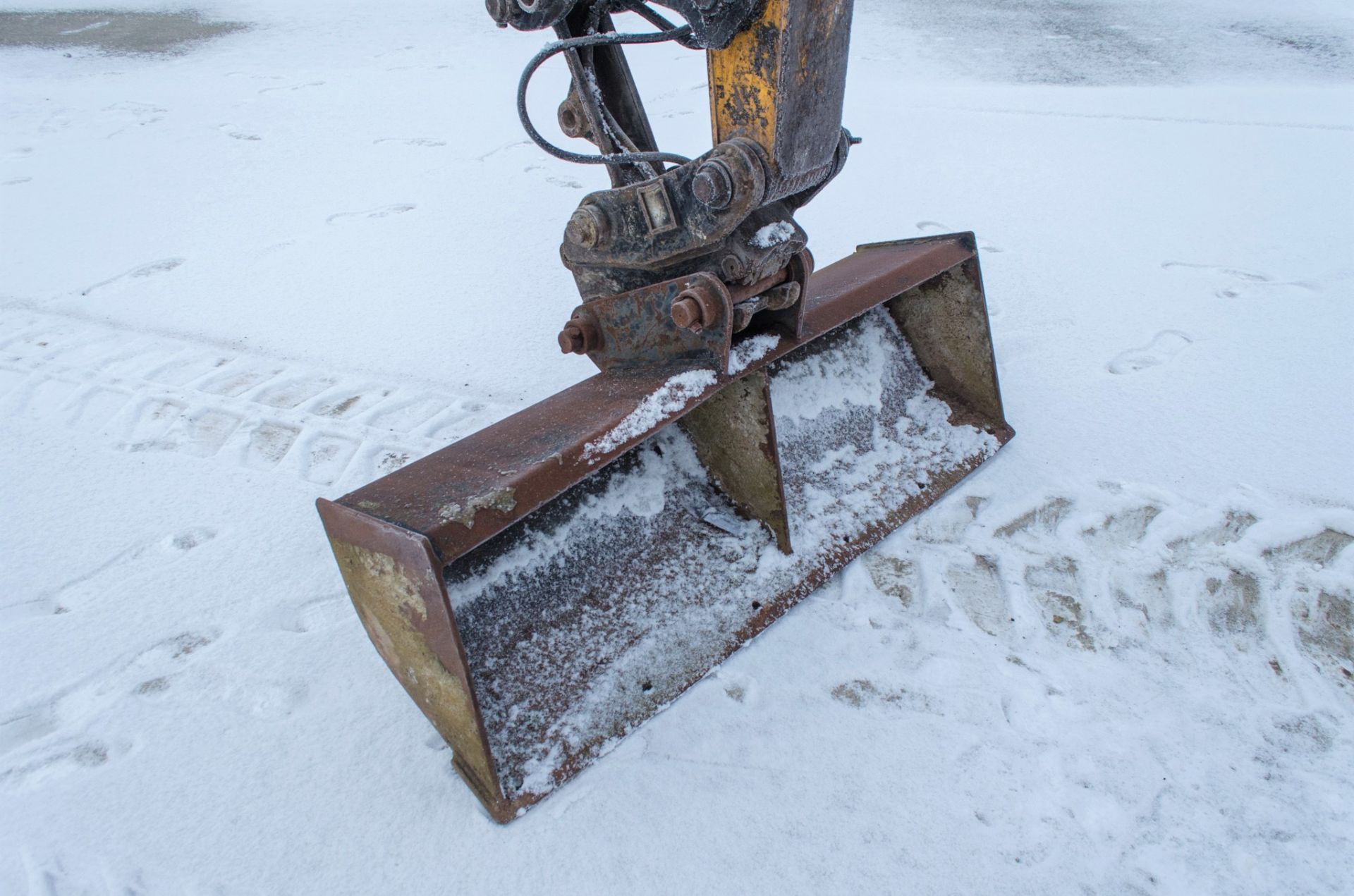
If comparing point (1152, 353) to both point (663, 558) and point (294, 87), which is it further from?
point (294, 87)

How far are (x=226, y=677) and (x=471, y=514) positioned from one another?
2.55ft

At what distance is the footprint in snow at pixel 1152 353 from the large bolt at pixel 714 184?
161 centimetres

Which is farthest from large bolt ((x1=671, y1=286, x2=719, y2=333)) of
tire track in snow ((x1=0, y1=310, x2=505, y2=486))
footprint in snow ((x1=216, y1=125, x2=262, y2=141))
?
footprint in snow ((x1=216, y1=125, x2=262, y2=141))

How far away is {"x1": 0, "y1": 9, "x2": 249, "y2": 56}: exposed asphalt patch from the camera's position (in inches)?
264

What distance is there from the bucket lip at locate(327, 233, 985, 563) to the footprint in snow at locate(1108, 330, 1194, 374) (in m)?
0.99

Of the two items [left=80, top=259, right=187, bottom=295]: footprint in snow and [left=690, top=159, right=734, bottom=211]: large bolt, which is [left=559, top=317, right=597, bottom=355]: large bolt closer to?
[left=690, top=159, right=734, bottom=211]: large bolt

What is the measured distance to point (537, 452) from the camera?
1500 mm

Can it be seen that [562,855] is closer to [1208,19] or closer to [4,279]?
[4,279]

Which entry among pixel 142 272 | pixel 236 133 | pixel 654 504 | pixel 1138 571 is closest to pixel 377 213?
pixel 142 272

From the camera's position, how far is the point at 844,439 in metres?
2.16

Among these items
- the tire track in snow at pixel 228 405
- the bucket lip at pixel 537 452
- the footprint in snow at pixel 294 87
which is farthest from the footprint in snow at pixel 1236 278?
the footprint in snow at pixel 294 87

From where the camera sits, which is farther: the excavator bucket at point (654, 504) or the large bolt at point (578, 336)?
the large bolt at point (578, 336)

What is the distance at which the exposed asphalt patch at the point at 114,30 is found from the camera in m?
6.71

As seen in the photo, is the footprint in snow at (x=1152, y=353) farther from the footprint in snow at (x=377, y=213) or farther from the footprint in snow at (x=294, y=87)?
the footprint in snow at (x=294, y=87)
